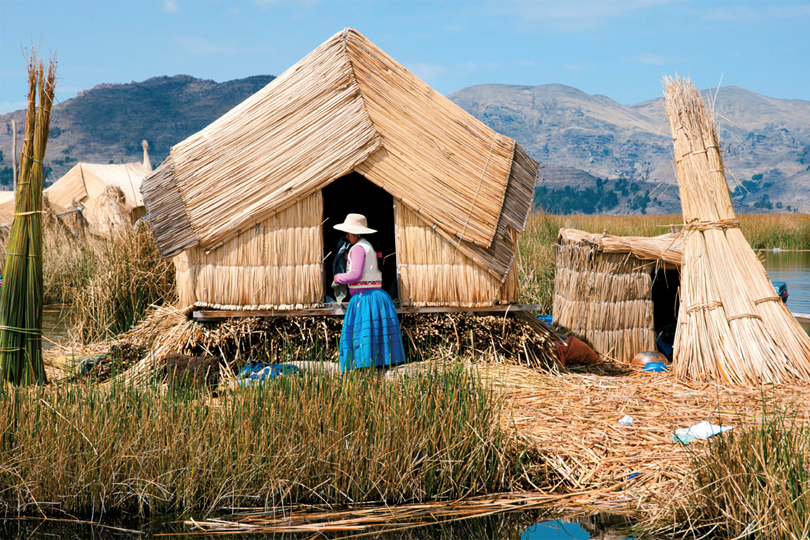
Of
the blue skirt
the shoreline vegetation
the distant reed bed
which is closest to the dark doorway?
the blue skirt

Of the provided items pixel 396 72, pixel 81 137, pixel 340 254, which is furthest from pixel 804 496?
pixel 81 137

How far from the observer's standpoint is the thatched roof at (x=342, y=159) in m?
5.87

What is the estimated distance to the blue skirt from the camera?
552 centimetres

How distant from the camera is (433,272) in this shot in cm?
598

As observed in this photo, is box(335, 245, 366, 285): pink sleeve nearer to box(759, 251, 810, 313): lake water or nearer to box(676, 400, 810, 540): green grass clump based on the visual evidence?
box(676, 400, 810, 540): green grass clump

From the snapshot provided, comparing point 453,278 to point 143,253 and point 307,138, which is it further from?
point 143,253

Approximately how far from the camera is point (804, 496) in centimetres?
296

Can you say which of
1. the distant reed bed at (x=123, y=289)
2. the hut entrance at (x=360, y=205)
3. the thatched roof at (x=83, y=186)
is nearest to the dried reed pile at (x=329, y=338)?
the distant reed bed at (x=123, y=289)

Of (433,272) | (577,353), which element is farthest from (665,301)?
(433,272)

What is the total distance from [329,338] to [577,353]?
2.30m

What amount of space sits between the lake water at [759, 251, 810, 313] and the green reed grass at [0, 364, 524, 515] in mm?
5625

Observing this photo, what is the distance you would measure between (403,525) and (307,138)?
346 cm

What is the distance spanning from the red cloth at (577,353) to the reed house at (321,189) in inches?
36.2

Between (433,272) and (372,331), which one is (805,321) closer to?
(433,272)
